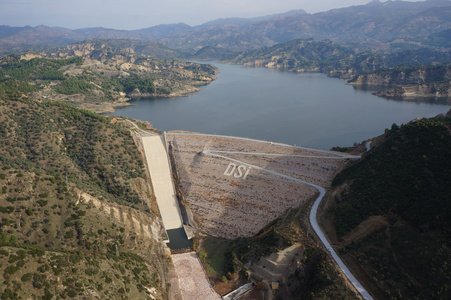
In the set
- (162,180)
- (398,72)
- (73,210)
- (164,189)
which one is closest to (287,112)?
(162,180)

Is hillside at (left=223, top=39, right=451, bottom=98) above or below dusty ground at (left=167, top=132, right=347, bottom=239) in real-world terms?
above

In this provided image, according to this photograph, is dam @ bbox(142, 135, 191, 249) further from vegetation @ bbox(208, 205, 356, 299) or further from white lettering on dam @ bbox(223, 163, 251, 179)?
white lettering on dam @ bbox(223, 163, 251, 179)

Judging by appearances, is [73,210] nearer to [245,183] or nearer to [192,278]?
[192,278]

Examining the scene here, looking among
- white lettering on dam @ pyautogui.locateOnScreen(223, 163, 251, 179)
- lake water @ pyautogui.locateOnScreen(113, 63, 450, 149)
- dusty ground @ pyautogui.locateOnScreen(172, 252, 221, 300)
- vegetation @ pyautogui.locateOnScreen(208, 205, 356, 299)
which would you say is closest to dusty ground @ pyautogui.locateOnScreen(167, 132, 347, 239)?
white lettering on dam @ pyautogui.locateOnScreen(223, 163, 251, 179)

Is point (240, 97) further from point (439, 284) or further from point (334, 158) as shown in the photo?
point (439, 284)

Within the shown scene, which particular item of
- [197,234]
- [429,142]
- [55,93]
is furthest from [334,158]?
[55,93]
